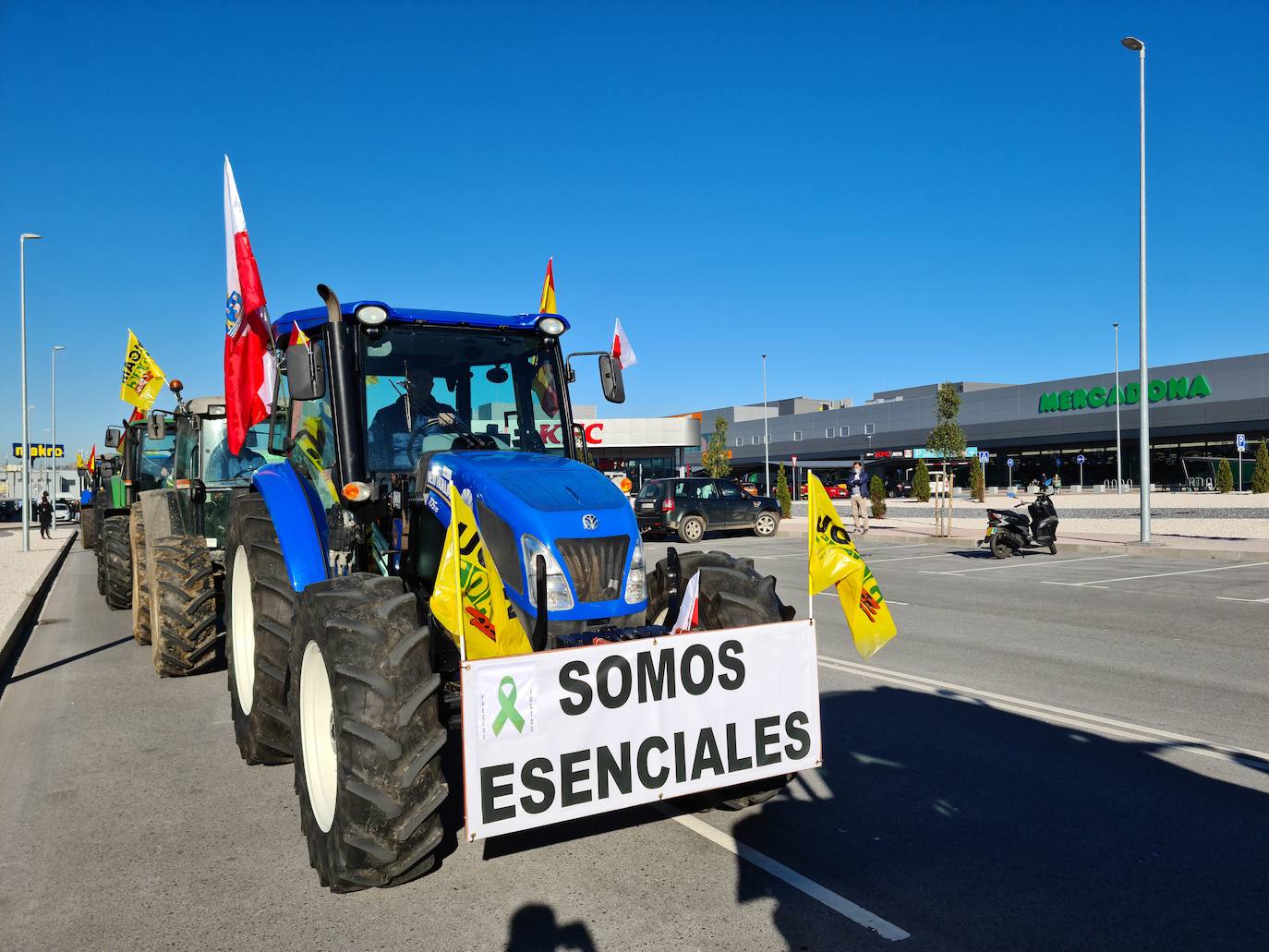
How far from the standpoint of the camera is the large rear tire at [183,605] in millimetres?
7707

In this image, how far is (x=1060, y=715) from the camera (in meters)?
6.55

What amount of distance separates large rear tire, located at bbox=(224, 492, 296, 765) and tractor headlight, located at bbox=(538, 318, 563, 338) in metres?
1.95

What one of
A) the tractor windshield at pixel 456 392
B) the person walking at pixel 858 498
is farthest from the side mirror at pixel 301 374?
the person walking at pixel 858 498

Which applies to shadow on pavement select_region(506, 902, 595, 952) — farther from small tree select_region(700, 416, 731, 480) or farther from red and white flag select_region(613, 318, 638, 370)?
small tree select_region(700, 416, 731, 480)

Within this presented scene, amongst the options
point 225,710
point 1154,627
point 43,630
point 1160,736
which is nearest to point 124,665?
point 225,710

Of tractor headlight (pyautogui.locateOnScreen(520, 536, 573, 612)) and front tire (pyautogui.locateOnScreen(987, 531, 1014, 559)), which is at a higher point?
tractor headlight (pyautogui.locateOnScreen(520, 536, 573, 612))

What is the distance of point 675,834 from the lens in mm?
4484

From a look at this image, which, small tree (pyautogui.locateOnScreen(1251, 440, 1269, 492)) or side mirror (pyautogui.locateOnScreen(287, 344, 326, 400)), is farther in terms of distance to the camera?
small tree (pyautogui.locateOnScreen(1251, 440, 1269, 492))

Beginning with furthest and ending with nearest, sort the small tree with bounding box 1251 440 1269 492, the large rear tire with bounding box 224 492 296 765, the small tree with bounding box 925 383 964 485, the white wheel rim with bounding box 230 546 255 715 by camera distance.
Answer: the small tree with bounding box 925 383 964 485 < the small tree with bounding box 1251 440 1269 492 < the white wheel rim with bounding box 230 546 255 715 < the large rear tire with bounding box 224 492 296 765

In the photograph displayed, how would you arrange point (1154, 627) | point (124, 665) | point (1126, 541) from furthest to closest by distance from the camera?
point (1126, 541) → point (1154, 627) → point (124, 665)

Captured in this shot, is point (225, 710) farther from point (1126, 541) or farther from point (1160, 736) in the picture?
point (1126, 541)

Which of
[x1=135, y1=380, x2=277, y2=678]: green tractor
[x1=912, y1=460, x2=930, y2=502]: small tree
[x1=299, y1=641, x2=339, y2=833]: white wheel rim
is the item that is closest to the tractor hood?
[x1=299, y1=641, x2=339, y2=833]: white wheel rim

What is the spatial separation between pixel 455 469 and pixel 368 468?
763 mm

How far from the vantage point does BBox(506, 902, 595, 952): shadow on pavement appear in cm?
346
